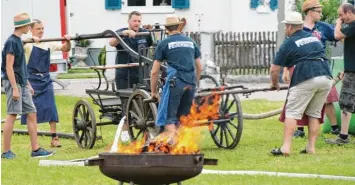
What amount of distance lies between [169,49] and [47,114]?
3135 mm

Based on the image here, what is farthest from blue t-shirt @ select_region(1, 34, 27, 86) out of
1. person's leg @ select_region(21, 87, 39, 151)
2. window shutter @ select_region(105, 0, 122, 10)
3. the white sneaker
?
window shutter @ select_region(105, 0, 122, 10)

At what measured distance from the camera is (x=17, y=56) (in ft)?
45.2

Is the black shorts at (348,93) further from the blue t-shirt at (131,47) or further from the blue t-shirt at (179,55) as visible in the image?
the blue t-shirt at (131,47)

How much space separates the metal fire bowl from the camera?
9.37 meters

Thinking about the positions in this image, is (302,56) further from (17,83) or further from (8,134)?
(8,134)

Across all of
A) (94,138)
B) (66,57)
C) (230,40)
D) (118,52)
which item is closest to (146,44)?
(118,52)

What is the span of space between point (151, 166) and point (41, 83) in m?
6.32

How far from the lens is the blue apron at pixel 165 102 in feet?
43.2

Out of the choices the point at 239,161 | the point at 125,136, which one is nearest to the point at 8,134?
the point at 125,136

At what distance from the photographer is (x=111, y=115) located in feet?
50.1

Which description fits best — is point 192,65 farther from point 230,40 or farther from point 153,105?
point 230,40

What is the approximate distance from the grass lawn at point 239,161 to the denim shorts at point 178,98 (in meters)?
0.76

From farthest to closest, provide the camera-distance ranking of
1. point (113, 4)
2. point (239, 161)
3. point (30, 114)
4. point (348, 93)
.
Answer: point (113, 4) → point (348, 93) → point (30, 114) → point (239, 161)

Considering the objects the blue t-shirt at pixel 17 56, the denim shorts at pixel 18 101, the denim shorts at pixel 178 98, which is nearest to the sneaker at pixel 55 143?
the denim shorts at pixel 18 101
